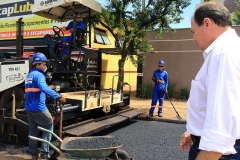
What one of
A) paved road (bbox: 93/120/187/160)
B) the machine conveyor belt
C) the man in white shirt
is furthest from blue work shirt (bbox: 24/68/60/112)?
the man in white shirt

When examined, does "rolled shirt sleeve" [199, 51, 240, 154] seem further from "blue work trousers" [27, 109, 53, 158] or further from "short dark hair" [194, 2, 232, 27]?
"blue work trousers" [27, 109, 53, 158]

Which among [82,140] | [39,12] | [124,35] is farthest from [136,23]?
[82,140]

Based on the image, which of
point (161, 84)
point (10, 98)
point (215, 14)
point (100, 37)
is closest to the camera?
point (215, 14)

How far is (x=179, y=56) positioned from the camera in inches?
546

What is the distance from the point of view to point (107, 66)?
16.2 meters

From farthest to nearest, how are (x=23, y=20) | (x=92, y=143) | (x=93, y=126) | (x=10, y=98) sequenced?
(x=23, y=20) < (x=10, y=98) < (x=93, y=126) < (x=92, y=143)

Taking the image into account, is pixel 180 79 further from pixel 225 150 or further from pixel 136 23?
pixel 225 150

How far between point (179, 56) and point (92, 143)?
11.1 m

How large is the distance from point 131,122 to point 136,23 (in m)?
3.38

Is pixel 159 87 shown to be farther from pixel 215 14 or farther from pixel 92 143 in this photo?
pixel 215 14

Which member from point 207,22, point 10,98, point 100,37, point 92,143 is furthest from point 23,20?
point 207,22

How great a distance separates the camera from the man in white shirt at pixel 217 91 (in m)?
1.19

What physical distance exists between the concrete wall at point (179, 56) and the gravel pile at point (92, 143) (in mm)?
10630

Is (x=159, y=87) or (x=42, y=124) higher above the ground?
(x=159, y=87)
